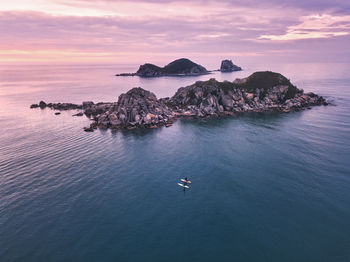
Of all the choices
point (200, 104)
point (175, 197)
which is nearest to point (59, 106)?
point (200, 104)

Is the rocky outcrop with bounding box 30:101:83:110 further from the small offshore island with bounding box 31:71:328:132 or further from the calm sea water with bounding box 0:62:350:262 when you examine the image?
the calm sea water with bounding box 0:62:350:262

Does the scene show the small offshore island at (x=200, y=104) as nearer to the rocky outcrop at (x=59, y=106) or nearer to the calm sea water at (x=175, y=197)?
the rocky outcrop at (x=59, y=106)

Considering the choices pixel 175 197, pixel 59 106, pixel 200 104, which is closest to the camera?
pixel 175 197

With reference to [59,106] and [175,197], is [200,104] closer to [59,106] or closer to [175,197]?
[175,197]

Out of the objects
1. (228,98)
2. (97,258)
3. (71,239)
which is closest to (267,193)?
(97,258)

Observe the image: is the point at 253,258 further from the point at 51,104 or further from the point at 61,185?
the point at 51,104
